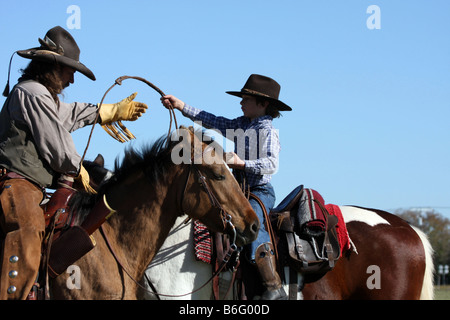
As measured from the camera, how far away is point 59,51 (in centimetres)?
520

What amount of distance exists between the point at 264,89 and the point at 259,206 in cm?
147

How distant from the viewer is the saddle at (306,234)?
6523mm

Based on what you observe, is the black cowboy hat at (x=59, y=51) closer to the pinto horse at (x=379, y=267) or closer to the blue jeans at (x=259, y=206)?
the blue jeans at (x=259, y=206)

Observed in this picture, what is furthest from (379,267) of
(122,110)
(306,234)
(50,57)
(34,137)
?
(50,57)

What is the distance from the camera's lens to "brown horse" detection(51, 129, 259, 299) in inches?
198

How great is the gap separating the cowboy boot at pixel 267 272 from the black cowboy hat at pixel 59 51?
2589 millimetres

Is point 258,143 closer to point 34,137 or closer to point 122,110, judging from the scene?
point 122,110

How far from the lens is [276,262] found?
6.51m

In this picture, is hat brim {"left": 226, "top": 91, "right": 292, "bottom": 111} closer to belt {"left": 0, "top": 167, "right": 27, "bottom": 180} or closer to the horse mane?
the horse mane

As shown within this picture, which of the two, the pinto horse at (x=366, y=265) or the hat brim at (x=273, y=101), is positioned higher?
the hat brim at (x=273, y=101)

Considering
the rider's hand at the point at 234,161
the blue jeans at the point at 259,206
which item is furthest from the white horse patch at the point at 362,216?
the rider's hand at the point at 234,161
